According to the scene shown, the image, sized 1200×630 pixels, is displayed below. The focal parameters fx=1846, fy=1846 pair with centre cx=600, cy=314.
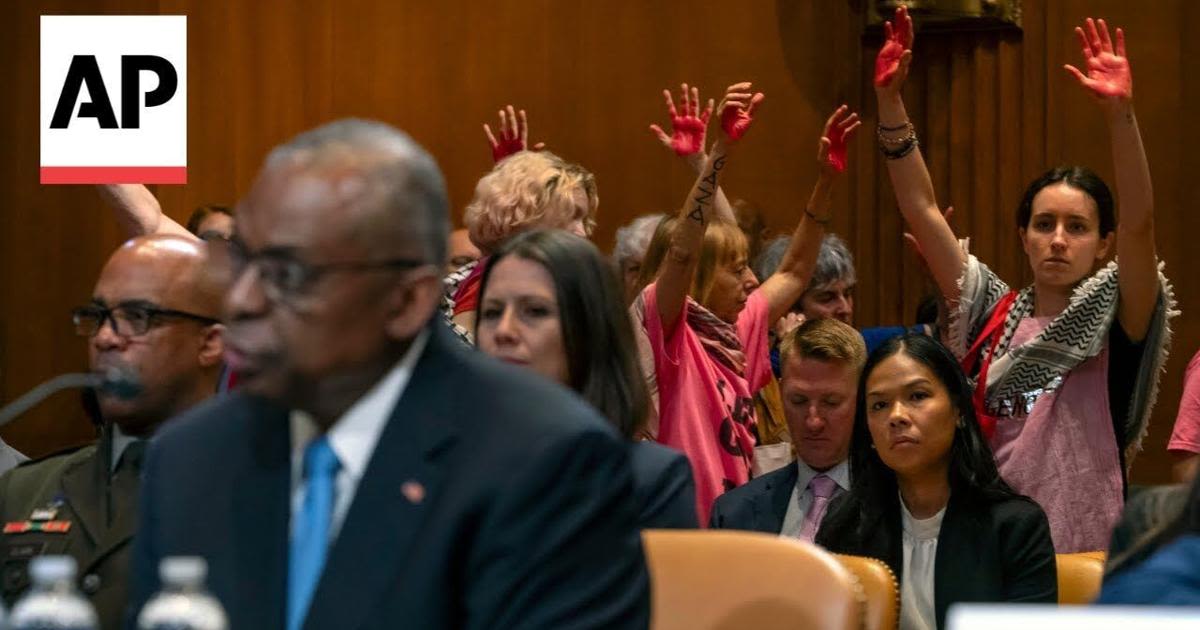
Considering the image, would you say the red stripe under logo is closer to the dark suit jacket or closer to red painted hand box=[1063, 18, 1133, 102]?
the dark suit jacket

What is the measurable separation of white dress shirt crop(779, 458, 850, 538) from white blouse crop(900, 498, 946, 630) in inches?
11.8

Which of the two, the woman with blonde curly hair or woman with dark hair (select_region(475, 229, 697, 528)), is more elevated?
the woman with blonde curly hair

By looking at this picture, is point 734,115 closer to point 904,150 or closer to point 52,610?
point 904,150

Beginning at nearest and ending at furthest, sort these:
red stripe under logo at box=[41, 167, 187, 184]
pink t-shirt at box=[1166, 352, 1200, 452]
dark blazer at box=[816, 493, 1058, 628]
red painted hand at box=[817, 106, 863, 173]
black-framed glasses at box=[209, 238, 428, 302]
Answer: black-framed glasses at box=[209, 238, 428, 302] < dark blazer at box=[816, 493, 1058, 628] < red stripe under logo at box=[41, 167, 187, 184] < red painted hand at box=[817, 106, 863, 173] < pink t-shirt at box=[1166, 352, 1200, 452]

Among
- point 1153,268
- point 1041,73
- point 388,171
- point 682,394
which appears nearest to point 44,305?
point 682,394

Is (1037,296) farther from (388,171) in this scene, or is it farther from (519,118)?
(388,171)

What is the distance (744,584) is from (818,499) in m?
1.82

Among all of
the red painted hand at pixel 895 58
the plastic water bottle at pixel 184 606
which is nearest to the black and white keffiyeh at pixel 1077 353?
the red painted hand at pixel 895 58

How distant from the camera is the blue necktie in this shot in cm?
204

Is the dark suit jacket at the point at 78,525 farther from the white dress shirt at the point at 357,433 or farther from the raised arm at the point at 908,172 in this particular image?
the raised arm at the point at 908,172

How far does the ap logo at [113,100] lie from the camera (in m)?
4.74

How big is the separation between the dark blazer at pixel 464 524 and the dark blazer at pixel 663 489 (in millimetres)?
928

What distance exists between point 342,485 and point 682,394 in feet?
8.37

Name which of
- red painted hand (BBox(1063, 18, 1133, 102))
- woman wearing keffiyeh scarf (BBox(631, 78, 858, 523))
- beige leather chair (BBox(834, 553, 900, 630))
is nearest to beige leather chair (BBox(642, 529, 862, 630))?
beige leather chair (BBox(834, 553, 900, 630))
